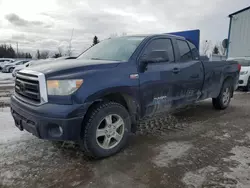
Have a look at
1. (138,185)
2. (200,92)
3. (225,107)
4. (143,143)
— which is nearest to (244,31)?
(225,107)

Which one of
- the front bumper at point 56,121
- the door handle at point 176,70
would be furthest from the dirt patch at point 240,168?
the front bumper at point 56,121

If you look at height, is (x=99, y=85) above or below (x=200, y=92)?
above

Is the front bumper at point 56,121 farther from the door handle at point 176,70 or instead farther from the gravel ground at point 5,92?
the door handle at point 176,70

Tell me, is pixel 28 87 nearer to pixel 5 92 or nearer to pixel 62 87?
pixel 62 87

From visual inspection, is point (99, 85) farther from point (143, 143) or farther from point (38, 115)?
point (143, 143)

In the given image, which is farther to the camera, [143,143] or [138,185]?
[143,143]

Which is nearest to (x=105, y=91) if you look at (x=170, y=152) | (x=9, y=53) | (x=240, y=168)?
(x=170, y=152)

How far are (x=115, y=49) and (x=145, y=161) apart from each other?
1.96 meters

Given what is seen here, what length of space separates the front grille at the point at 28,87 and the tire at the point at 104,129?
728 millimetres

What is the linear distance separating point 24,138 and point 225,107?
5066 millimetres

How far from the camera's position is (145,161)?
118 inches

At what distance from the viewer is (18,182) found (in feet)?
8.14

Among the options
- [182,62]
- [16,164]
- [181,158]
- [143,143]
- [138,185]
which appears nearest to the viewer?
[138,185]

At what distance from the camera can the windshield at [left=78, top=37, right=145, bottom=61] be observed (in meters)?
3.56
